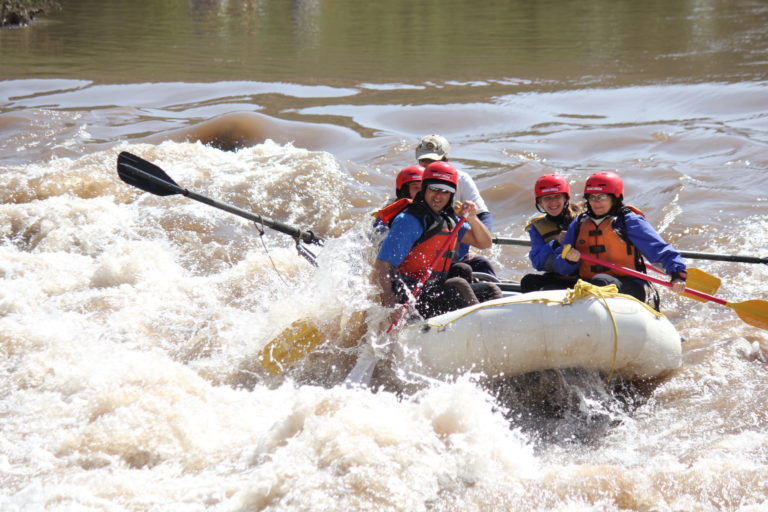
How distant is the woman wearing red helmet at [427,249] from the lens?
17.3 feet

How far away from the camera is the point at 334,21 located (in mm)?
26703

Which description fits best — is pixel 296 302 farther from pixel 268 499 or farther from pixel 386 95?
pixel 386 95

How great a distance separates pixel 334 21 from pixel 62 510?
24191 mm

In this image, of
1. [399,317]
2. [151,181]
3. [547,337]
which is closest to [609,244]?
[547,337]

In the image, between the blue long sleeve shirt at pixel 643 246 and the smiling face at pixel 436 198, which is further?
the blue long sleeve shirt at pixel 643 246

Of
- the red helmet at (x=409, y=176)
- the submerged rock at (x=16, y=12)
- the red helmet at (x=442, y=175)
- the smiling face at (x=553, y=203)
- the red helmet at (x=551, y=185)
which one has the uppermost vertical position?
the submerged rock at (x=16, y=12)

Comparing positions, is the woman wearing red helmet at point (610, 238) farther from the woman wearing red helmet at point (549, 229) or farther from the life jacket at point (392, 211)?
the life jacket at point (392, 211)

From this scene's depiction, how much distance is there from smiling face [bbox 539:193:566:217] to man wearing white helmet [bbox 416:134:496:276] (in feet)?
1.48

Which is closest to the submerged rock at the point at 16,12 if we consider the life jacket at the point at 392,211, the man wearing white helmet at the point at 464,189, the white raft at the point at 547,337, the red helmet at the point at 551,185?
the man wearing white helmet at the point at 464,189

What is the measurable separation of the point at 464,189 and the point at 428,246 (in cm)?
143

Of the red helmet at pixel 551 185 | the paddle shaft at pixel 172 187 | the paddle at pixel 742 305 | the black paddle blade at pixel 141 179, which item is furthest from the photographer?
the black paddle blade at pixel 141 179

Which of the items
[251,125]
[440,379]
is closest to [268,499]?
[440,379]

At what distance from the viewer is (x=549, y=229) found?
611 centimetres

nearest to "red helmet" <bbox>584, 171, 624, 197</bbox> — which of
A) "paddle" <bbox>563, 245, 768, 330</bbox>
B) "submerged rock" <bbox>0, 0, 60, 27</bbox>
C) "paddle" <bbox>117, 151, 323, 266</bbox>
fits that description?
"paddle" <bbox>563, 245, 768, 330</bbox>
